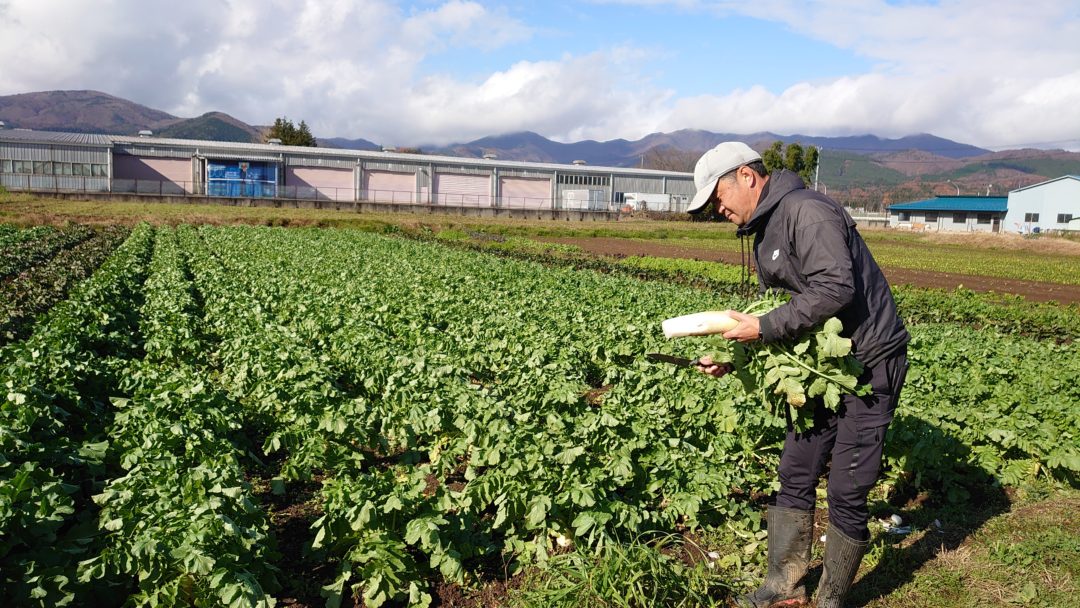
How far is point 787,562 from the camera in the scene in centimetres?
403

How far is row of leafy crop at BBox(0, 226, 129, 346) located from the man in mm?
9721

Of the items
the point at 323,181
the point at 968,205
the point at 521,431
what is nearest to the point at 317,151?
the point at 323,181

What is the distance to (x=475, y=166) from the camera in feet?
221

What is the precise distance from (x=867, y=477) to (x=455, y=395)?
333 cm

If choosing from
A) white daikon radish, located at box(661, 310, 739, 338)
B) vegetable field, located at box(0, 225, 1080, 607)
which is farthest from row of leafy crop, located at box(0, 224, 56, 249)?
white daikon radish, located at box(661, 310, 739, 338)

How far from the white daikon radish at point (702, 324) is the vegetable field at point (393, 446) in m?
0.57

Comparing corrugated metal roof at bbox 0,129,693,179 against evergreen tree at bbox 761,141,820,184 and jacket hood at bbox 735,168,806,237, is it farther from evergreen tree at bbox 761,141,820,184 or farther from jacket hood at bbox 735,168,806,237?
jacket hood at bbox 735,168,806,237

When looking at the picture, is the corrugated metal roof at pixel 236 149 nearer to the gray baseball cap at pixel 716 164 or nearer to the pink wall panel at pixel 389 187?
the pink wall panel at pixel 389 187

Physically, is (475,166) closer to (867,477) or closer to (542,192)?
(542,192)

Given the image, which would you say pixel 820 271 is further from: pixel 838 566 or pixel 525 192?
pixel 525 192

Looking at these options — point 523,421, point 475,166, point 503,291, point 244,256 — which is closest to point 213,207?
point 475,166

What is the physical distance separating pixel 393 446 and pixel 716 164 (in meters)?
4.05

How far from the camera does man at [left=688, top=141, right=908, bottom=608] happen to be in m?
3.39

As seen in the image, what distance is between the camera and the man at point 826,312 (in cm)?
339
